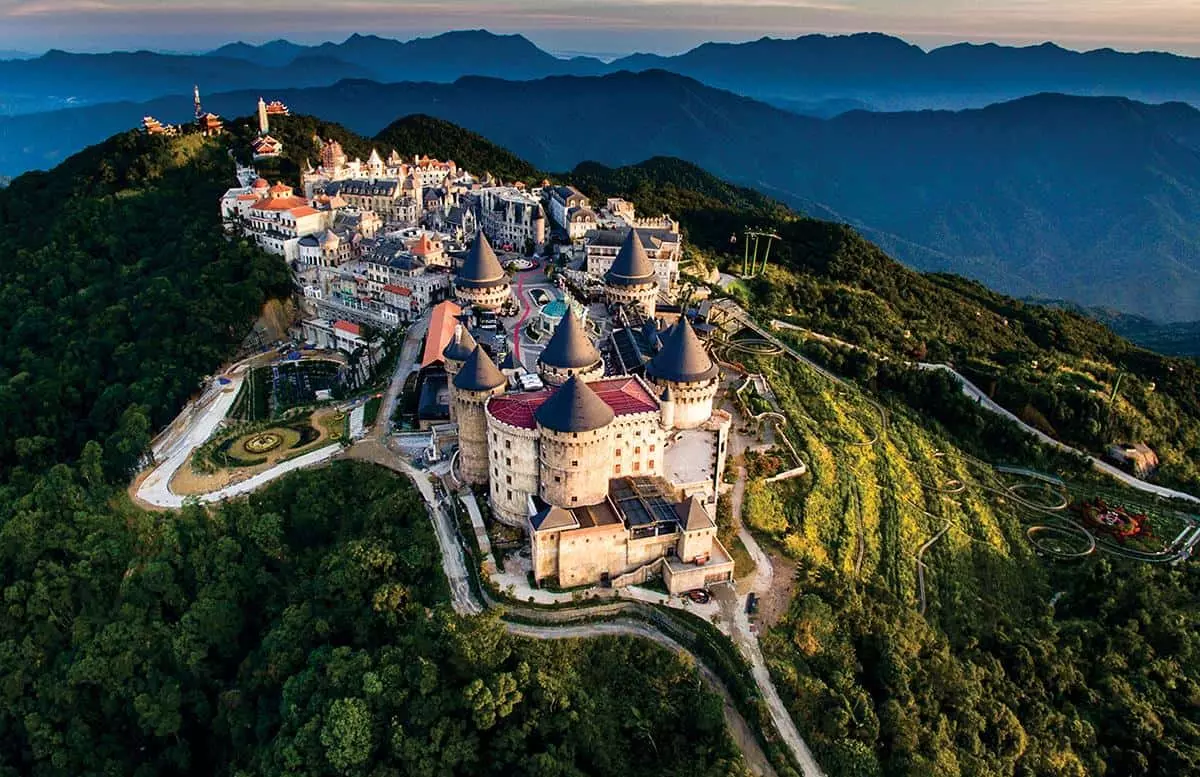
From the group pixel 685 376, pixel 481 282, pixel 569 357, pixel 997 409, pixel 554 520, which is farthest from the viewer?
pixel 997 409

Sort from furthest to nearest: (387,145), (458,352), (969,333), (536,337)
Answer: (387,145)
(969,333)
(536,337)
(458,352)


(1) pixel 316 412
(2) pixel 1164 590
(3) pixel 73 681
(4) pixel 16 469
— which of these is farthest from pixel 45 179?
(2) pixel 1164 590

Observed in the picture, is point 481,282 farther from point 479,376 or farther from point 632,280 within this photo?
point 479,376

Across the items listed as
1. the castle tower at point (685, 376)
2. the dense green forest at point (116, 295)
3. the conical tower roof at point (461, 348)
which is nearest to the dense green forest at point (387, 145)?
the dense green forest at point (116, 295)

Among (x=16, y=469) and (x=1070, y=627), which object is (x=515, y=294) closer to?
(x=16, y=469)

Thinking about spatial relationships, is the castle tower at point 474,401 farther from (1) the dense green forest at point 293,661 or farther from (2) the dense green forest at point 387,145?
(2) the dense green forest at point 387,145

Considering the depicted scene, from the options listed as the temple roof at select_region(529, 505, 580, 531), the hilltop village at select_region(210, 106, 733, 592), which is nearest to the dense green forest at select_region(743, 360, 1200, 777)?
the hilltop village at select_region(210, 106, 733, 592)

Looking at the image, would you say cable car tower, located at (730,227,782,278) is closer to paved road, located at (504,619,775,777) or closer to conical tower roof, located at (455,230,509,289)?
conical tower roof, located at (455,230,509,289)

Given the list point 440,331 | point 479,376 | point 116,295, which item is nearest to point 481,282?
point 440,331
